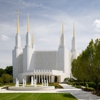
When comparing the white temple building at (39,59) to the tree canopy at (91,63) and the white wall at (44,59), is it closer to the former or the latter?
the white wall at (44,59)

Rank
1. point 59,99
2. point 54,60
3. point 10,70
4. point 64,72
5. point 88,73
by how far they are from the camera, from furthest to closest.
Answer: point 10,70
point 54,60
point 64,72
point 88,73
point 59,99

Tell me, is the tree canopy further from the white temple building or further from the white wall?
the white wall

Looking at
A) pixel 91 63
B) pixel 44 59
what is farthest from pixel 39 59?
pixel 91 63

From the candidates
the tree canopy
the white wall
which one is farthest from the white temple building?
the tree canopy

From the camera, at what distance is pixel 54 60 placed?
2881 inches

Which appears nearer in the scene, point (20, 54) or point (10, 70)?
point (20, 54)

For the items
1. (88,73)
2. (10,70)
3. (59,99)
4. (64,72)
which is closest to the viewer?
(59,99)

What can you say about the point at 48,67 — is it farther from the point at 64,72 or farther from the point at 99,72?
the point at 99,72

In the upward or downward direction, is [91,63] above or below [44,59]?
below

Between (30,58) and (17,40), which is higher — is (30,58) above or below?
below

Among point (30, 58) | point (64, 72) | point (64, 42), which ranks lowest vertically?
point (64, 72)

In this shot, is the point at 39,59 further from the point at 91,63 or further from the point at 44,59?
the point at 91,63

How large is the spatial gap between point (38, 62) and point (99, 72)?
174 feet

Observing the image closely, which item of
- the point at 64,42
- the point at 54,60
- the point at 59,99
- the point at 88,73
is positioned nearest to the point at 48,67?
the point at 54,60
